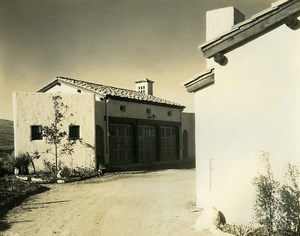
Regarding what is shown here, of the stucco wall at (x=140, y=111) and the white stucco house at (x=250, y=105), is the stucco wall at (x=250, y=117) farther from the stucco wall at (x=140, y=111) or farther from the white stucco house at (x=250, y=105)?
the stucco wall at (x=140, y=111)

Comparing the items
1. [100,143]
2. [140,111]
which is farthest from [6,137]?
[140,111]

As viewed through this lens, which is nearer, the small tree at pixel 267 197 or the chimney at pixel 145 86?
the small tree at pixel 267 197

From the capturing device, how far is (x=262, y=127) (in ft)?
18.8

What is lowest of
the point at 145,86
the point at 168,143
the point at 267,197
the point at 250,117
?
the point at 267,197

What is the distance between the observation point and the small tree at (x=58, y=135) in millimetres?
14242

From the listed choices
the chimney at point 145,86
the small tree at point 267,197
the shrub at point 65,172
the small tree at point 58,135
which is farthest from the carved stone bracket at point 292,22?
the chimney at point 145,86

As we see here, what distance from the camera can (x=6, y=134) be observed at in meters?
14.7

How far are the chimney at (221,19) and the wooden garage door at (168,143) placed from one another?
14357 mm

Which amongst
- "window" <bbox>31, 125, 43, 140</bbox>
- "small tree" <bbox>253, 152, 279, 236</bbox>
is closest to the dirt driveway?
"small tree" <bbox>253, 152, 279, 236</bbox>

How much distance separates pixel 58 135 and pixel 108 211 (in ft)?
24.9

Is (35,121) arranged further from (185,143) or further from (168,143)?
(185,143)

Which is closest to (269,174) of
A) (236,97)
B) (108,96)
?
(236,97)

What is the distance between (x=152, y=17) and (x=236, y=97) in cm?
244

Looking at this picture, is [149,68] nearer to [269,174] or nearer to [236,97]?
[236,97]
